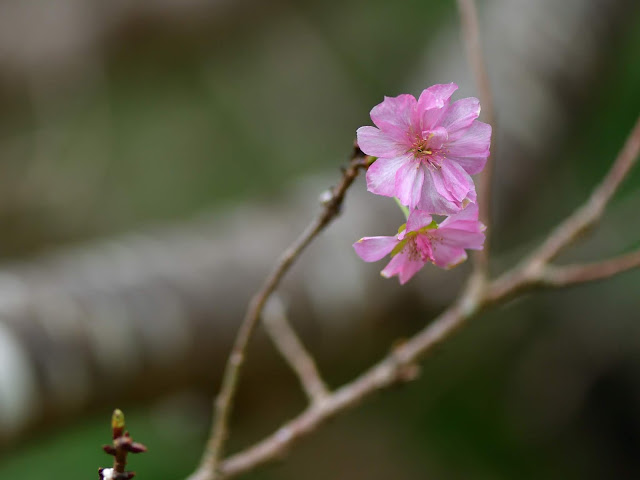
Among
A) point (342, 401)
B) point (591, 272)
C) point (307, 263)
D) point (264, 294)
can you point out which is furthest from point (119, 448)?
point (307, 263)

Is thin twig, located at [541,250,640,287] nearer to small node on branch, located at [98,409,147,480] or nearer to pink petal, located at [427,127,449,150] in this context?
pink petal, located at [427,127,449,150]

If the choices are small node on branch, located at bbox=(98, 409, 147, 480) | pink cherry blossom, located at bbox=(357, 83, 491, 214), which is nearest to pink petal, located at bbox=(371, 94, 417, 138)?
pink cherry blossom, located at bbox=(357, 83, 491, 214)

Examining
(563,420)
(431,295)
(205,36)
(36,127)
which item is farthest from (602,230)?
(36,127)

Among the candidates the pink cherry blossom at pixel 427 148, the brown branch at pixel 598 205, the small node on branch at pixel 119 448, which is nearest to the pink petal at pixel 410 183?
the pink cherry blossom at pixel 427 148

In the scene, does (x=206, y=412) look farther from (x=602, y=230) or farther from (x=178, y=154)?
(x=178, y=154)

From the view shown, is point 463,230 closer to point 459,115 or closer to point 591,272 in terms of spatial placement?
point 459,115

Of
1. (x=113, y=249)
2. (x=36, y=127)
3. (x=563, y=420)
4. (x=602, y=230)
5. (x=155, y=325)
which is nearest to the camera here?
(x=155, y=325)

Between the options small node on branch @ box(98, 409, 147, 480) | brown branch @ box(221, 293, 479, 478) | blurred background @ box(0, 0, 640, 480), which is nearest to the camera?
small node on branch @ box(98, 409, 147, 480)
